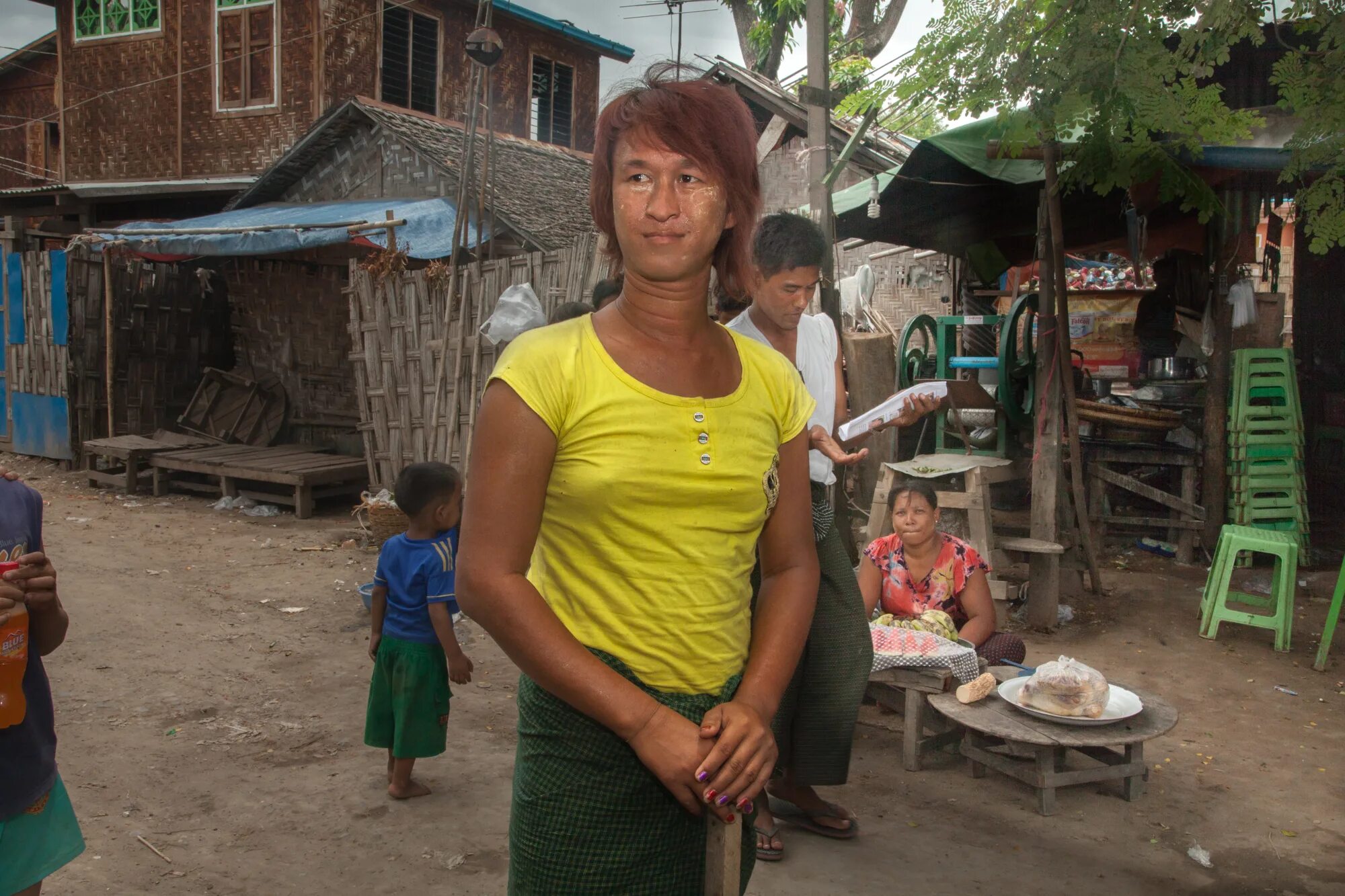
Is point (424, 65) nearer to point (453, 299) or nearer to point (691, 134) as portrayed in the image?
point (453, 299)

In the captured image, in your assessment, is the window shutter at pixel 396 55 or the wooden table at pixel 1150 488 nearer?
the wooden table at pixel 1150 488

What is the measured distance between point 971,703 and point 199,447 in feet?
29.5

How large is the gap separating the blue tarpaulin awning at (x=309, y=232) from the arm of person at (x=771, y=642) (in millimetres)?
7237

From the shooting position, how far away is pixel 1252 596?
6.21 m

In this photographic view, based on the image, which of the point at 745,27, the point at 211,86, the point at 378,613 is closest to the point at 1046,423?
the point at 378,613

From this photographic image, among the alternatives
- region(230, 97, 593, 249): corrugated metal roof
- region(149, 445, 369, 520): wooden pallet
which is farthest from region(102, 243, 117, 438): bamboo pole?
region(230, 97, 593, 249): corrugated metal roof

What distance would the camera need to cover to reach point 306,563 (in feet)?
24.6

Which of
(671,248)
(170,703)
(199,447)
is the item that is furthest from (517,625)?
(199,447)

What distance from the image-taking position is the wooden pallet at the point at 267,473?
9148 mm

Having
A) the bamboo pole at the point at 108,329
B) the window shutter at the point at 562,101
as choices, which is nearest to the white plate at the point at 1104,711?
the bamboo pole at the point at 108,329

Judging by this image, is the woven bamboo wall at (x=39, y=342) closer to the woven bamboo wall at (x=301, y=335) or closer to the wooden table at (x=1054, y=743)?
the woven bamboo wall at (x=301, y=335)

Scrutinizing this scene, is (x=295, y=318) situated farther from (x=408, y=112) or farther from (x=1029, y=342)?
(x=1029, y=342)

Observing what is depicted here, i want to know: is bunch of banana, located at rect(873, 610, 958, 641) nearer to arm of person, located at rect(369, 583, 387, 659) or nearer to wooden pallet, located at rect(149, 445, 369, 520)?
arm of person, located at rect(369, 583, 387, 659)

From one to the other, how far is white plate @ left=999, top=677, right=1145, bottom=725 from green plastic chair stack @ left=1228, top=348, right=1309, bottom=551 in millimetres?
4241
